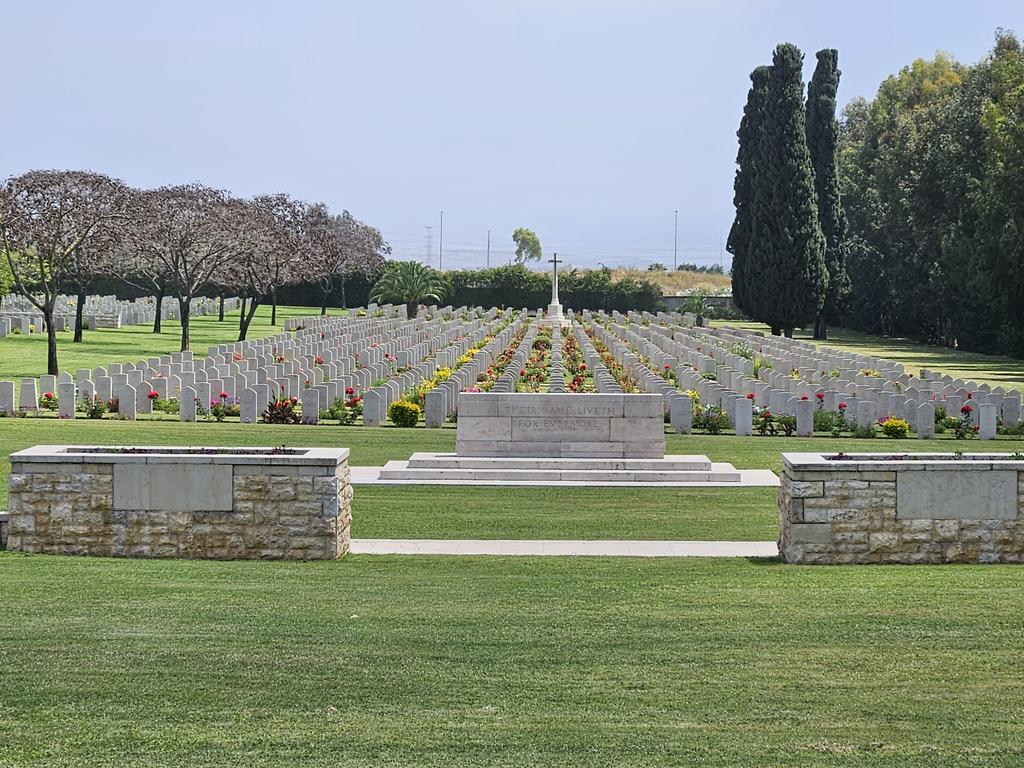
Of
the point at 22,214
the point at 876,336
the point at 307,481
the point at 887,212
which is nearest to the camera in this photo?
the point at 307,481

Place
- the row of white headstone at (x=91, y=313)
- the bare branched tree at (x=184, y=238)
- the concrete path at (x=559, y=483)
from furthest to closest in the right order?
the row of white headstone at (x=91, y=313) < the bare branched tree at (x=184, y=238) < the concrete path at (x=559, y=483)

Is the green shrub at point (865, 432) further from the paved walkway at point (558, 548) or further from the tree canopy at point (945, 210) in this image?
the tree canopy at point (945, 210)

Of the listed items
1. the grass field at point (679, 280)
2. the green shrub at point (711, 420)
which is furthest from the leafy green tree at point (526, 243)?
the green shrub at point (711, 420)

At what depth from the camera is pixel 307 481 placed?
1096cm

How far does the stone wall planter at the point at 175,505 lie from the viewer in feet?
35.9

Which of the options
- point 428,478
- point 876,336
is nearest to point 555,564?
point 428,478

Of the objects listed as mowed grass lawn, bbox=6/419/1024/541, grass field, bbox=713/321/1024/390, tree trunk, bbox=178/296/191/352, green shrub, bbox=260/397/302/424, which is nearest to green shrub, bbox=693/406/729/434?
mowed grass lawn, bbox=6/419/1024/541

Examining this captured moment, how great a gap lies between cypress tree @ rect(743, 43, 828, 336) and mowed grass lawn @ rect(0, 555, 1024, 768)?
4848 centimetres

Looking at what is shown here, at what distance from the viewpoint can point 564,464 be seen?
17469 millimetres

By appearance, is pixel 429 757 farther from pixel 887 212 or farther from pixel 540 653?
pixel 887 212

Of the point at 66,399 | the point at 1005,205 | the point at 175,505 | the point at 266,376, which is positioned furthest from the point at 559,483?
the point at 1005,205

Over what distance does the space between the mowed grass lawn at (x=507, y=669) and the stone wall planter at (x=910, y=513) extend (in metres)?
0.63

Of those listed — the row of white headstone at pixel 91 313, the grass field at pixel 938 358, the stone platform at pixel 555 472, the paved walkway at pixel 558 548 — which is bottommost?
the paved walkway at pixel 558 548

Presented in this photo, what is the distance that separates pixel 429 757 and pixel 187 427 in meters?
17.0
